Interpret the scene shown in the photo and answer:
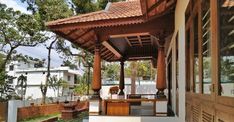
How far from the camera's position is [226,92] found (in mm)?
1980

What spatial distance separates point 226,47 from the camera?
2002mm

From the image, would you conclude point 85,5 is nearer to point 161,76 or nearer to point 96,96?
point 96,96

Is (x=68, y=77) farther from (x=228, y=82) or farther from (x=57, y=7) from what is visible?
(x=228, y=82)

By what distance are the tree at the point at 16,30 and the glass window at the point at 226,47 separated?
→ 1613cm

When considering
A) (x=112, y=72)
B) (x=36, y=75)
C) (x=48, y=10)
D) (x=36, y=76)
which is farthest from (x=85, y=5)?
(x=112, y=72)

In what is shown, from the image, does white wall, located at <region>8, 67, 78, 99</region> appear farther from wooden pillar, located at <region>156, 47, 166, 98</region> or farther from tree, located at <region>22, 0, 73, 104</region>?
wooden pillar, located at <region>156, 47, 166, 98</region>

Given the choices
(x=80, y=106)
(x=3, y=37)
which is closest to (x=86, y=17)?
(x=80, y=106)

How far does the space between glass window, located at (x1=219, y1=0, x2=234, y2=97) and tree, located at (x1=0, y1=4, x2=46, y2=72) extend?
16.1m

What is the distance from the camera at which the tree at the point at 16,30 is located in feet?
55.4

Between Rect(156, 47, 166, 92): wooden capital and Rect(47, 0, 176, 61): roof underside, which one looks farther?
Rect(156, 47, 166, 92): wooden capital

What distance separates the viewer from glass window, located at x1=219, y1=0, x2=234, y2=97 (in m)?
1.87

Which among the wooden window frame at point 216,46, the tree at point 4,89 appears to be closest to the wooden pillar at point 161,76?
the wooden window frame at point 216,46

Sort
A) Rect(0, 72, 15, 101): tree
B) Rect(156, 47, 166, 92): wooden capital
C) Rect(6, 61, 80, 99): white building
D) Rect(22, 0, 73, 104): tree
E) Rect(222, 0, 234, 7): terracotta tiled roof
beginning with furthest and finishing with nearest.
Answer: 1. Rect(6, 61, 80, 99): white building
2. Rect(22, 0, 73, 104): tree
3. Rect(0, 72, 15, 101): tree
4. Rect(156, 47, 166, 92): wooden capital
5. Rect(222, 0, 234, 7): terracotta tiled roof

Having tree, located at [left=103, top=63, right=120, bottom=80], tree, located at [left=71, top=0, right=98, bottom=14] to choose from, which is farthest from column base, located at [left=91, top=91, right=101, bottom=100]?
tree, located at [left=103, top=63, right=120, bottom=80]
